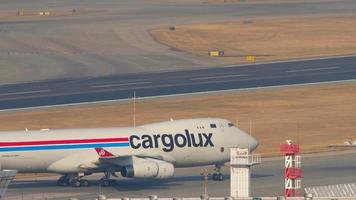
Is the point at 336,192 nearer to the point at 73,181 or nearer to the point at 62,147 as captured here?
the point at 62,147

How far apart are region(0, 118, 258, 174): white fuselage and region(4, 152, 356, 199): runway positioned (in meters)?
1.80

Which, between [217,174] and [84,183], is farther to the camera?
[217,174]

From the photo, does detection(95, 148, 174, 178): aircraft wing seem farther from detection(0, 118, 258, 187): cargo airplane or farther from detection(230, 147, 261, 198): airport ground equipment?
detection(230, 147, 261, 198): airport ground equipment

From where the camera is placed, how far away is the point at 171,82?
156 meters

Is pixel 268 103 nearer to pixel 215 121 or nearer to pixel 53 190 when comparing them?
pixel 215 121

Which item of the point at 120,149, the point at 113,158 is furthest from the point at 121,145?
the point at 113,158

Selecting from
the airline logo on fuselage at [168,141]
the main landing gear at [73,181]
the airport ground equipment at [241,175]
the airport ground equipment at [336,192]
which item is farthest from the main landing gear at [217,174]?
the airport ground equipment at [241,175]

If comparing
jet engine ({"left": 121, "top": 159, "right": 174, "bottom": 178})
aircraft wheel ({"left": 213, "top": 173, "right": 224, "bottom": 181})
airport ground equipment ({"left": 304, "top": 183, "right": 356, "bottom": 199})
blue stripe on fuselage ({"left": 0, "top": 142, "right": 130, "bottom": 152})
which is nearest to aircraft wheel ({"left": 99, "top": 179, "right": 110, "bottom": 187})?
jet engine ({"left": 121, "top": 159, "right": 174, "bottom": 178})

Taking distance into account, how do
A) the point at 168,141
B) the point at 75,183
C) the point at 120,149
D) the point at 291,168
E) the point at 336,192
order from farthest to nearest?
the point at 168,141 → the point at 75,183 → the point at 120,149 → the point at 336,192 → the point at 291,168

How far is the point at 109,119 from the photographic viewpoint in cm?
12825

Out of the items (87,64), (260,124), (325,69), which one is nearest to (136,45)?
(87,64)

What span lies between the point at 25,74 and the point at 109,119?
39.2m

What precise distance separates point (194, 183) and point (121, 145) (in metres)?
6.29

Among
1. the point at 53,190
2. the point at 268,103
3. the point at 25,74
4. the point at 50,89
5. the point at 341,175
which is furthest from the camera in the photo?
the point at 25,74
